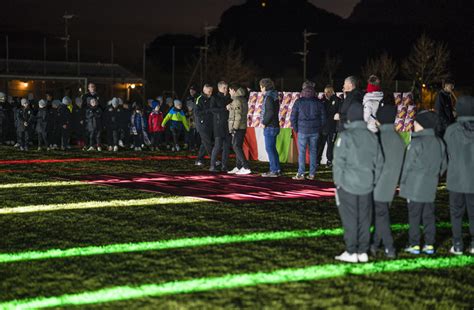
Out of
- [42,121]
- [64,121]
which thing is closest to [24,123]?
[42,121]

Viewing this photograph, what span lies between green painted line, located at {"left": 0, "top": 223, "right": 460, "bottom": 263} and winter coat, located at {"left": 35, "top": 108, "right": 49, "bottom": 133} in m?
16.5

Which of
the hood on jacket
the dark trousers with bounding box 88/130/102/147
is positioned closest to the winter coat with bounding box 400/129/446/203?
the hood on jacket

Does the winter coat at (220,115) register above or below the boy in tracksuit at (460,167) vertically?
above

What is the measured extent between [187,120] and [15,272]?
60.8 feet

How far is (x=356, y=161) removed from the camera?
747cm

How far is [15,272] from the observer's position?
24.0 ft

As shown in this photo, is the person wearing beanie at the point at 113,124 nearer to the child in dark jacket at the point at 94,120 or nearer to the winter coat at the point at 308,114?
the child in dark jacket at the point at 94,120

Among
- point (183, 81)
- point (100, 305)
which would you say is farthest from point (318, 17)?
point (100, 305)

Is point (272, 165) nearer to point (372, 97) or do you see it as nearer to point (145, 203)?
point (372, 97)

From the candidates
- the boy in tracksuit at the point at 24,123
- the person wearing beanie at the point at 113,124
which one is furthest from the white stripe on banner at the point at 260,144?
the boy in tracksuit at the point at 24,123

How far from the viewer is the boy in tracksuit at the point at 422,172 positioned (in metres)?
8.02

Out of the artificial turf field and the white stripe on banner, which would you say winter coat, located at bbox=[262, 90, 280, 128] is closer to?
the artificial turf field

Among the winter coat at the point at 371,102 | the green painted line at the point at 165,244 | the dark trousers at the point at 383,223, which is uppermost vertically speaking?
the winter coat at the point at 371,102

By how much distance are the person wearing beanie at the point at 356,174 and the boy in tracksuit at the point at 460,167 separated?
1.23 meters
